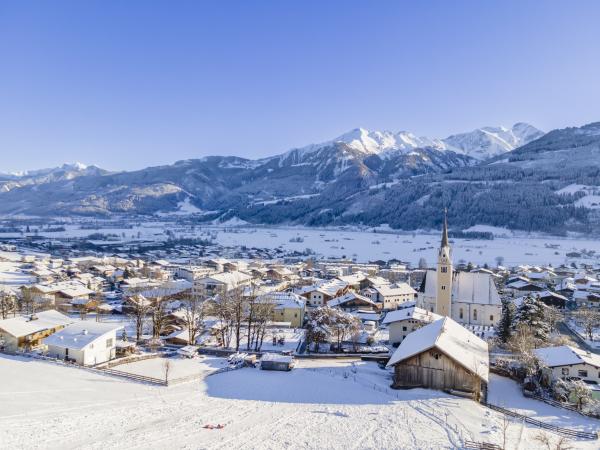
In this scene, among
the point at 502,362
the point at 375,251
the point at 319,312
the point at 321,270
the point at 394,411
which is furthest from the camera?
the point at 375,251

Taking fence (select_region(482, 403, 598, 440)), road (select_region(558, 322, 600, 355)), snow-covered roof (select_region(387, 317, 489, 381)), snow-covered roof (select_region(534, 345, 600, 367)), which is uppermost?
snow-covered roof (select_region(387, 317, 489, 381))

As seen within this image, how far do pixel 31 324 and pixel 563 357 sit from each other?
3424 centimetres

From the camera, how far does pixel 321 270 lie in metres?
83.0

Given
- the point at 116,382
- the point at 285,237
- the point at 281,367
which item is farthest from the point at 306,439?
the point at 285,237

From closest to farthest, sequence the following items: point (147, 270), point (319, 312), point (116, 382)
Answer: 1. point (116, 382)
2. point (319, 312)
3. point (147, 270)

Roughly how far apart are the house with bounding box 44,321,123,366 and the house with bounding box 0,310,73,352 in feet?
8.12

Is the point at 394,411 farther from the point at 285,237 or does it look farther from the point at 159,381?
the point at 285,237

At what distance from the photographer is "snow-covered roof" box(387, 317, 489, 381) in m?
21.8

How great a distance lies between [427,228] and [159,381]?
15925 cm

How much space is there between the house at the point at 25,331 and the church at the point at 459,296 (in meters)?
32.1

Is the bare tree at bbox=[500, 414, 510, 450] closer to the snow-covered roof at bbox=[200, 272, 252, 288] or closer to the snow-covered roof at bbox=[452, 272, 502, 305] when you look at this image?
the snow-covered roof at bbox=[452, 272, 502, 305]

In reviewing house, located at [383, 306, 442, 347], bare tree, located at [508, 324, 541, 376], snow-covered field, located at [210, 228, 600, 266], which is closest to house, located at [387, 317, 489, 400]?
bare tree, located at [508, 324, 541, 376]

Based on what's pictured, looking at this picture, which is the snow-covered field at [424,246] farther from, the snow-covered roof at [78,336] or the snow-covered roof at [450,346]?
the snow-covered roof at [78,336]

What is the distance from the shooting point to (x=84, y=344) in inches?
1002
